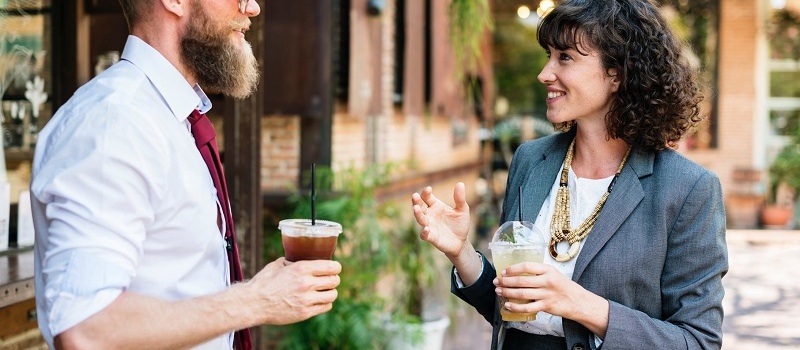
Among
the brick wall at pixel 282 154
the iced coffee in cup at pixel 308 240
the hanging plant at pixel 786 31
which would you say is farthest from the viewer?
the hanging plant at pixel 786 31

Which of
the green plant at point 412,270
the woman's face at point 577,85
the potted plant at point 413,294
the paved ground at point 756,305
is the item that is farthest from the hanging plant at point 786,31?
the woman's face at point 577,85

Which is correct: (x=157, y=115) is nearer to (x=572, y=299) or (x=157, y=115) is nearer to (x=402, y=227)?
(x=572, y=299)

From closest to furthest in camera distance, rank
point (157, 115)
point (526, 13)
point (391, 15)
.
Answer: point (157, 115) < point (391, 15) < point (526, 13)

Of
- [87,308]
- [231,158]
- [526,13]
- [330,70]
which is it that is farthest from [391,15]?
[87,308]

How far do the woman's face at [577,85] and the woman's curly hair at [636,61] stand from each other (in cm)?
2

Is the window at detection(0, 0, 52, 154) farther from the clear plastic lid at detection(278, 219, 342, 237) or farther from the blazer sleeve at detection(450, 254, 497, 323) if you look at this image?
the clear plastic lid at detection(278, 219, 342, 237)

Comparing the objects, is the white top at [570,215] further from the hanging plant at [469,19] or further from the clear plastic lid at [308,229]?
the hanging plant at [469,19]

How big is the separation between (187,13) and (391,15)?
639 centimetres

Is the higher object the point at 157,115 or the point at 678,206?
the point at 157,115

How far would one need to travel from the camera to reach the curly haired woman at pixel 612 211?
2.22 metres

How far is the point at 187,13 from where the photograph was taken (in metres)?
2.05

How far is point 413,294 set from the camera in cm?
609

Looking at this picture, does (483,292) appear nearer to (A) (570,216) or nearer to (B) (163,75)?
(A) (570,216)

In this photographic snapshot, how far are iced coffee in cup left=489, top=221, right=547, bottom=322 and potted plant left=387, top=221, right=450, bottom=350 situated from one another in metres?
3.47
